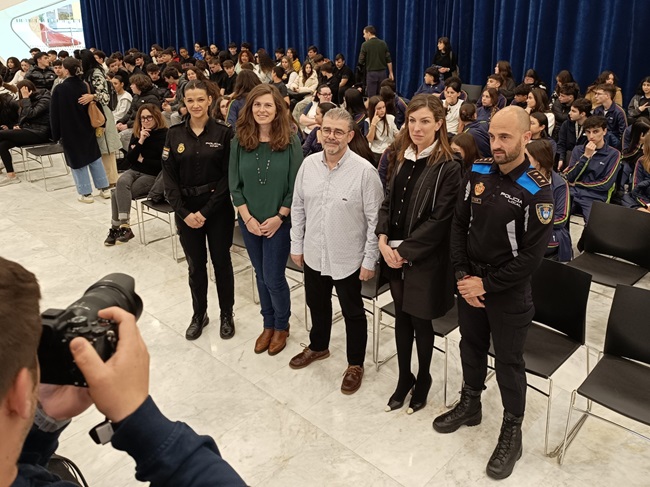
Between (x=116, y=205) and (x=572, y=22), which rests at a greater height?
(x=572, y=22)

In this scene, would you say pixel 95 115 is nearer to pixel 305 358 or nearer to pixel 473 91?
pixel 305 358

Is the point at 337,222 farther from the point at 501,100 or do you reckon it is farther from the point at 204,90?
the point at 501,100

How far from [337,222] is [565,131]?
4157 mm

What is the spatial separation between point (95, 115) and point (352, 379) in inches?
163

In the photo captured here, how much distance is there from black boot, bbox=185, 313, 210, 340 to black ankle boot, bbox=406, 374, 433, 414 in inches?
57.1

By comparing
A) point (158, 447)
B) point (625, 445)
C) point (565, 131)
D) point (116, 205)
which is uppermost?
point (158, 447)

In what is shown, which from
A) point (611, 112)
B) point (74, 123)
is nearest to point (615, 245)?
point (611, 112)

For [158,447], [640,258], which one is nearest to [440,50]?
[640,258]

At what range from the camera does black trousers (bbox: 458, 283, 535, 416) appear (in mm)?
2414

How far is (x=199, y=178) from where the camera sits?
336 centimetres

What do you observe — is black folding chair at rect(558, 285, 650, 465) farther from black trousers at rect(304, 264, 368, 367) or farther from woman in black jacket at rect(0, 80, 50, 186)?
woman in black jacket at rect(0, 80, 50, 186)

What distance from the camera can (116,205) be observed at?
17.0 ft

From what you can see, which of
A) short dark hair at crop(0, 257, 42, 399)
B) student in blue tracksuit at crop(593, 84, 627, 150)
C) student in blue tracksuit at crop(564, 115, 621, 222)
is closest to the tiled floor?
student in blue tracksuit at crop(564, 115, 621, 222)

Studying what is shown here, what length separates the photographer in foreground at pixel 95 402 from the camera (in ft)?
2.23
